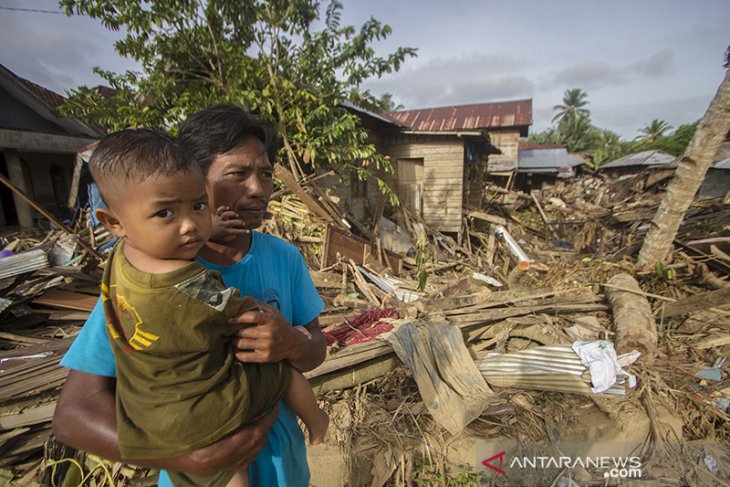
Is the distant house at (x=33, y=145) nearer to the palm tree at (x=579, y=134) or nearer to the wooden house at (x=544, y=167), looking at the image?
the wooden house at (x=544, y=167)

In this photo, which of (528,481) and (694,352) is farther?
(694,352)

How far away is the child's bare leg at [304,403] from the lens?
1234 millimetres

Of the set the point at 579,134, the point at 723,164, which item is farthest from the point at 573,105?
the point at 723,164

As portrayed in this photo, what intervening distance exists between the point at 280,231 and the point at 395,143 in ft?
20.5

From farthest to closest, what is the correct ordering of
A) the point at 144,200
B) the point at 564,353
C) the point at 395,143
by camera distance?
the point at 395,143 < the point at 564,353 < the point at 144,200

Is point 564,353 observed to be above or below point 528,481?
above

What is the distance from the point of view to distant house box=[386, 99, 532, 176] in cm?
2177

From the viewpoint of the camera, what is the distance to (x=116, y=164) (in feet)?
3.35

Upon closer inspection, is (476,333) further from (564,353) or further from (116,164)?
(116,164)

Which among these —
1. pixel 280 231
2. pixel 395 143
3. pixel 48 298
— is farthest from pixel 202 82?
pixel 395 143

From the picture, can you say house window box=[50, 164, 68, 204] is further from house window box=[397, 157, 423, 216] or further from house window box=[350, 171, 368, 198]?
house window box=[397, 157, 423, 216]

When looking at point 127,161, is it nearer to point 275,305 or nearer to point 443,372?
point 275,305

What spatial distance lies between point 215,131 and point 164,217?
49 cm

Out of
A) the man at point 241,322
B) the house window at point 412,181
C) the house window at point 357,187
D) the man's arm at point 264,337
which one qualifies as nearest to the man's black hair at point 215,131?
the man at point 241,322
